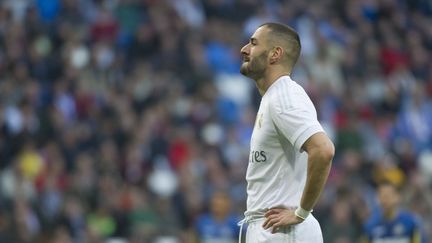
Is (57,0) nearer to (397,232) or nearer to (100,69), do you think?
(100,69)

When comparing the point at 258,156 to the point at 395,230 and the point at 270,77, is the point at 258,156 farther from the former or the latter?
the point at 395,230

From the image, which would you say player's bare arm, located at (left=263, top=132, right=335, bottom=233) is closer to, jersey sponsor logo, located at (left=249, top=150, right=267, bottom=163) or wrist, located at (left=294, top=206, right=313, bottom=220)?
wrist, located at (left=294, top=206, right=313, bottom=220)

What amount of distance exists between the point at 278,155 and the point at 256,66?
46 centimetres

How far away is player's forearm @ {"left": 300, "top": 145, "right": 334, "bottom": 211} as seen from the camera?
5176mm

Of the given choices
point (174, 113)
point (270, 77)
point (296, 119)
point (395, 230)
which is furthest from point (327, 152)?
point (174, 113)

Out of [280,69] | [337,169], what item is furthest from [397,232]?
[337,169]

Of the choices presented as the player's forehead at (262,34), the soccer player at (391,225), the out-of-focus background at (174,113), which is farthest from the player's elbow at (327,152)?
the out-of-focus background at (174,113)

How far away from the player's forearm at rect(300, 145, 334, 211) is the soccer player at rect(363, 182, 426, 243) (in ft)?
13.8

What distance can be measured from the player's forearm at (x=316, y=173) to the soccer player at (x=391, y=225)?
420 centimetres

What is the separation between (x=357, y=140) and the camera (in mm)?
16109

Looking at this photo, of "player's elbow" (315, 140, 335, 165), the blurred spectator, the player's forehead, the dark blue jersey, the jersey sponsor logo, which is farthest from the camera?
the blurred spectator

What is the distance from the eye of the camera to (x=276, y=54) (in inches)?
218

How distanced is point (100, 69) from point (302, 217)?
11.0 meters

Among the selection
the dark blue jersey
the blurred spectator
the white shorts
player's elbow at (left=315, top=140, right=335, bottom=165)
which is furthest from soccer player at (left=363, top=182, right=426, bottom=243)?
player's elbow at (left=315, top=140, right=335, bottom=165)
